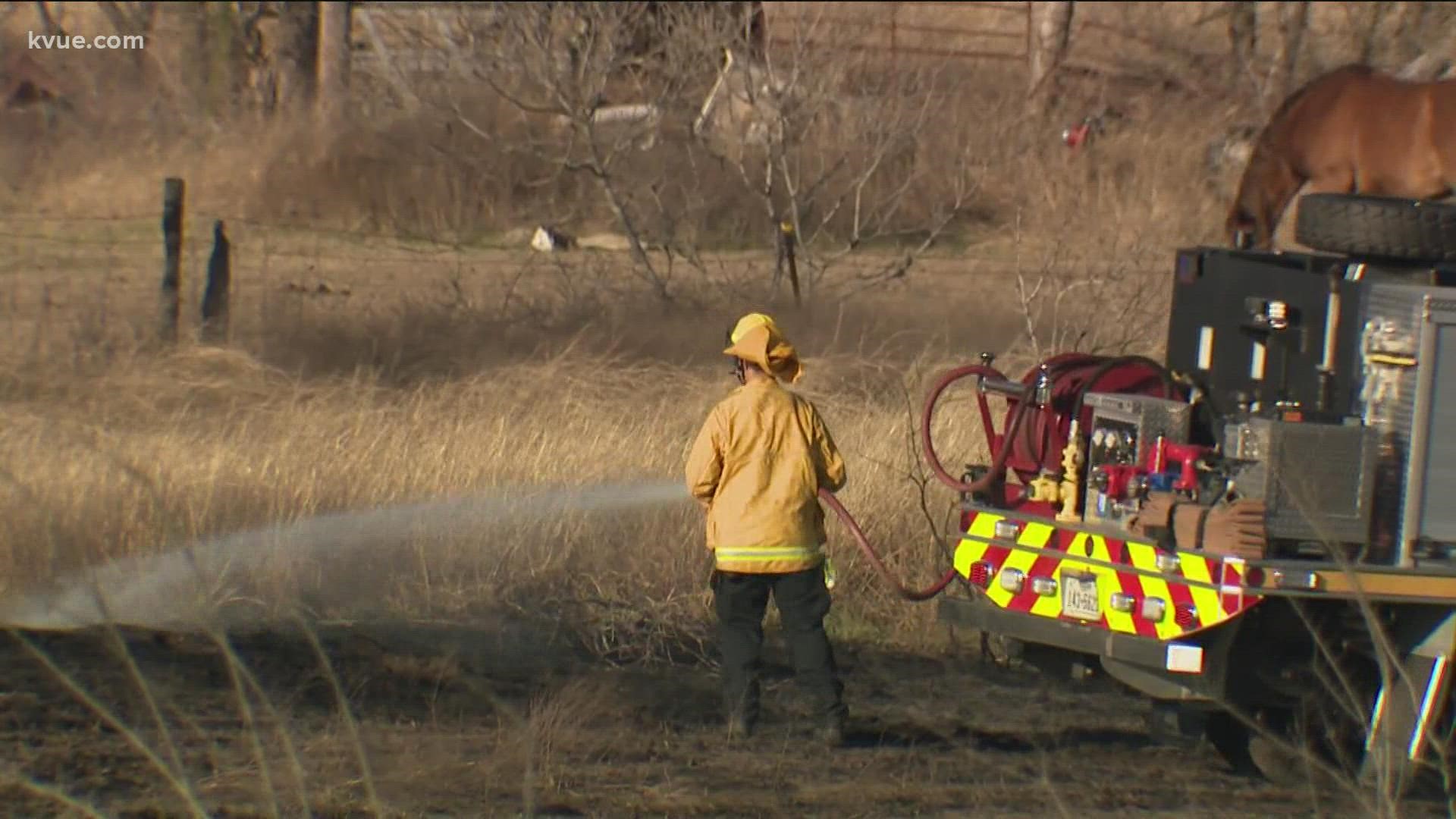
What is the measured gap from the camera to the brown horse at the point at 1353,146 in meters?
12.1

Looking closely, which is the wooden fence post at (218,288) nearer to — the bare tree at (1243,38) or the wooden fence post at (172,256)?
the wooden fence post at (172,256)

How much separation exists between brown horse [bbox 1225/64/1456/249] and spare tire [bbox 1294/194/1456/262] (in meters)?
5.31

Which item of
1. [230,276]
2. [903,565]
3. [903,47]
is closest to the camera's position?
[903,565]

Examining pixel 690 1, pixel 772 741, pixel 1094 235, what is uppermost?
pixel 690 1

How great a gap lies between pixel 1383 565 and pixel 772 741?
2231mm

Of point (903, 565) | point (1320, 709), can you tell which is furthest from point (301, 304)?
point (1320, 709)

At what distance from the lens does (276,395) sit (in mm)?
12273

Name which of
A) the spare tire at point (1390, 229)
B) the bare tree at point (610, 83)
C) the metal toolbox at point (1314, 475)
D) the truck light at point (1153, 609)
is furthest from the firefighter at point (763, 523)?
the bare tree at point (610, 83)

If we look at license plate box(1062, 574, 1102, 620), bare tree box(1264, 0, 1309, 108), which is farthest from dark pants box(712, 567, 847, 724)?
bare tree box(1264, 0, 1309, 108)

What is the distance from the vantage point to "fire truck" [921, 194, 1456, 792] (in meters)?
6.20

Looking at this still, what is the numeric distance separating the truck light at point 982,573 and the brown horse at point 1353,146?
5.53m

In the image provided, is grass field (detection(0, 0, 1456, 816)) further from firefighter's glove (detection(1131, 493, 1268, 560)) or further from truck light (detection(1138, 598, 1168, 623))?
firefighter's glove (detection(1131, 493, 1268, 560))

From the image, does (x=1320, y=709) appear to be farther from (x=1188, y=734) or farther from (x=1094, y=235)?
(x=1094, y=235)

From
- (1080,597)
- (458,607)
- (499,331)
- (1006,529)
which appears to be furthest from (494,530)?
(499,331)
